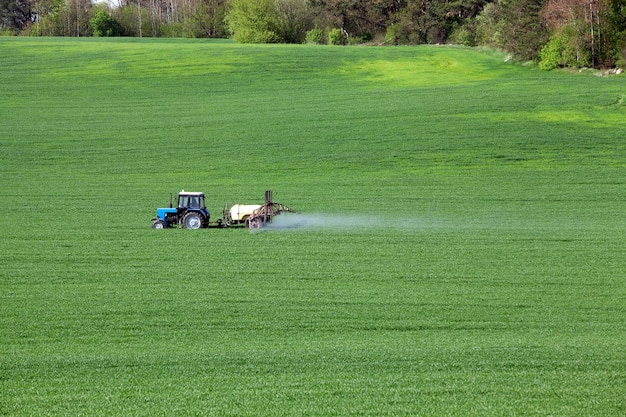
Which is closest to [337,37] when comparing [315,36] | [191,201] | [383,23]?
[315,36]

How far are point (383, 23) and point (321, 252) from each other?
65.6 meters

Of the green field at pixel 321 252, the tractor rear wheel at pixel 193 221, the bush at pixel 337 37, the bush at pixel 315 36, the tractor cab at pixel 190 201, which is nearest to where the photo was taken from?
the green field at pixel 321 252

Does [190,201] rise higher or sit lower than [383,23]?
lower

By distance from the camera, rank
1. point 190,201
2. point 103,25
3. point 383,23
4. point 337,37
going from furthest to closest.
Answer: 1. point 103,25
2. point 383,23
3. point 337,37
4. point 190,201

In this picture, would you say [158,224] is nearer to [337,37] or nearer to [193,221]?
[193,221]

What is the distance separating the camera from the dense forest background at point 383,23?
54156 mm

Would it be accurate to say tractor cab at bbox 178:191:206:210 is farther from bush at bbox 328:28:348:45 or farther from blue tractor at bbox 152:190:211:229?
bush at bbox 328:28:348:45

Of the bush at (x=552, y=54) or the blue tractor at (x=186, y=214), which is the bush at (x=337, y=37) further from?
the blue tractor at (x=186, y=214)

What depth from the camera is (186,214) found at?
24.2m

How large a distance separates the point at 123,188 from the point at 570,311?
2052cm

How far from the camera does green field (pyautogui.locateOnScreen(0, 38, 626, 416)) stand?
1141 centimetres

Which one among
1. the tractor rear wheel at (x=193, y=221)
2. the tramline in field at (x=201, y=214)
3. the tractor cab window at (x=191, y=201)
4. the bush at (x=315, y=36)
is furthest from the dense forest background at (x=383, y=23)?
the tractor rear wheel at (x=193, y=221)

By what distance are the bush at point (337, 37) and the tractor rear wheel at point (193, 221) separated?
186 feet

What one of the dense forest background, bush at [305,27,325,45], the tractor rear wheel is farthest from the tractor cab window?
bush at [305,27,325,45]
